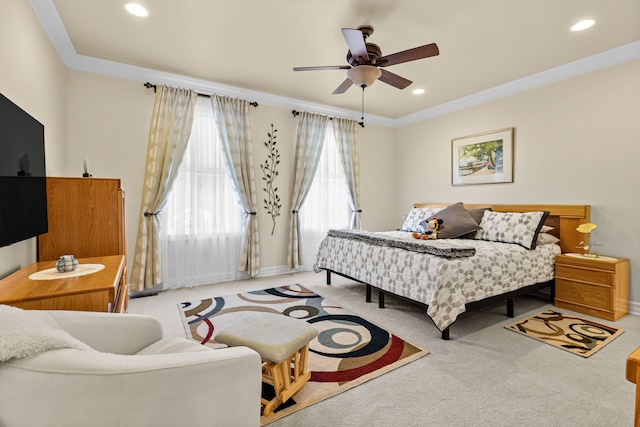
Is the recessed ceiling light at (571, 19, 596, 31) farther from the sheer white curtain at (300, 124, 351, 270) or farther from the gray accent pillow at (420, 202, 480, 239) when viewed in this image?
the sheer white curtain at (300, 124, 351, 270)

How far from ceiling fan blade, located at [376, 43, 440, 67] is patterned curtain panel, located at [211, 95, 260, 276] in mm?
A: 2244

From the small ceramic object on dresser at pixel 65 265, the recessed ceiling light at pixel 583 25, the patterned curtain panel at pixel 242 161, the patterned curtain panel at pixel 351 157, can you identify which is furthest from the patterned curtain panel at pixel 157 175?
the recessed ceiling light at pixel 583 25

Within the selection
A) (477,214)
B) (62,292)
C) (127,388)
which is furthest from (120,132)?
(477,214)

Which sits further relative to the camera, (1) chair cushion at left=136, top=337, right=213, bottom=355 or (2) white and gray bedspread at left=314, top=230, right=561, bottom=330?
(2) white and gray bedspread at left=314, top=230, right=561, bottom=330

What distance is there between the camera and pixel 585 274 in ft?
10.0

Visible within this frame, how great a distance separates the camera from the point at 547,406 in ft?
5.50

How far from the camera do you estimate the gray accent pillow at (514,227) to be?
3.26 metres

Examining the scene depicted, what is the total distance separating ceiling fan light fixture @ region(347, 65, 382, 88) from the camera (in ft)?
8.59

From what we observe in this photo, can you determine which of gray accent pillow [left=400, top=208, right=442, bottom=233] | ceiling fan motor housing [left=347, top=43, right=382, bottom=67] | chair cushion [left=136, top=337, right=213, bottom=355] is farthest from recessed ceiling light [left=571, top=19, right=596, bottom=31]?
chair cushion [left=136, top=337, right=213, bottom=355]

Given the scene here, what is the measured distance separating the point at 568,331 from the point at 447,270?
1.30 m

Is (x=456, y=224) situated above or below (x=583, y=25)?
below

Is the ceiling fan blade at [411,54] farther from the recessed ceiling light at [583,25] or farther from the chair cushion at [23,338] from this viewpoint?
the chair cushion at [23,338]

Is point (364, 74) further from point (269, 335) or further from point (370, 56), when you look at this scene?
point (269, 335)

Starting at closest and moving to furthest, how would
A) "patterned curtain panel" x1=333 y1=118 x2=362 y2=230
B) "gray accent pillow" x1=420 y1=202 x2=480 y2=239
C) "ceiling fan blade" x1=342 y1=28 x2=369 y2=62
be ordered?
"ceiling fan blade" x1=342 y1=28 x2=369 y2=62 → "gray accent pillow" x1=420 y1=202 x2=480 y2=239 → "patterned curtain panel" x1=333 y1=118 x2=362 y2=230
